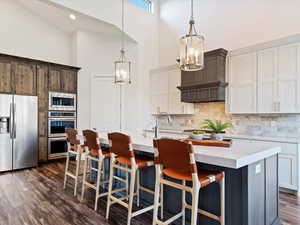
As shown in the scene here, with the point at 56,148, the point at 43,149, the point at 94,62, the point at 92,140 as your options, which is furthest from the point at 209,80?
the point at 43,149

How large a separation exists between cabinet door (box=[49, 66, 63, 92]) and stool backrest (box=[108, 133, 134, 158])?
3.59 meters

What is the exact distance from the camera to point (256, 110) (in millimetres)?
3826

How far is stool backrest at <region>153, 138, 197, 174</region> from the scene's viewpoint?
5.11 feet

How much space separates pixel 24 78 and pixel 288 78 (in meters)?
5.59

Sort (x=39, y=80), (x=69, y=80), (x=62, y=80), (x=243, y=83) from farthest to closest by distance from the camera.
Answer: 1. (x=69, y=80)
2. (x=62, y=80)
3. (x=39, y=80)
4. (x=243, y=83)

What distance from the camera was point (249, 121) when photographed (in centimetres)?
422

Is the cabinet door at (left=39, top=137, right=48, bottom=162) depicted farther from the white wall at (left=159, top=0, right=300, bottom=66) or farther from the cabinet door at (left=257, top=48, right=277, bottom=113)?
the cabinet door at (left=257, top=48, right=277, bottom=113)

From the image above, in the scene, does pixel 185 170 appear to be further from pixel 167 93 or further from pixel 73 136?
pixel 167 93

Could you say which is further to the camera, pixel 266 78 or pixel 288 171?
pixel 266 78

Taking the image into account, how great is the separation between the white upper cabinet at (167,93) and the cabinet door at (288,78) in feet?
6.88

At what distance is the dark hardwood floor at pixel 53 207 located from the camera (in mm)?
2361

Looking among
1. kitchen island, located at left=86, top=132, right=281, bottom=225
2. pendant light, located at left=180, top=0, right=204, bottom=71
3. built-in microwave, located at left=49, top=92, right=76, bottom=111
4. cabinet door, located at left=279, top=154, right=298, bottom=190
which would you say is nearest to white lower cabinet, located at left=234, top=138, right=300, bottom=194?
cabinet door, located at left=279, top=154, right=298, bottom=190

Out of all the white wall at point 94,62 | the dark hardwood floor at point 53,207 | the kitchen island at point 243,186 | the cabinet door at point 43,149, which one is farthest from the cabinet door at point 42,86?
the kitchen island at point 243,186

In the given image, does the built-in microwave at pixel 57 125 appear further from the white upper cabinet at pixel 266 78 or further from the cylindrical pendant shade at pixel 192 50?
the white upper cabinet at pixel 266 78
